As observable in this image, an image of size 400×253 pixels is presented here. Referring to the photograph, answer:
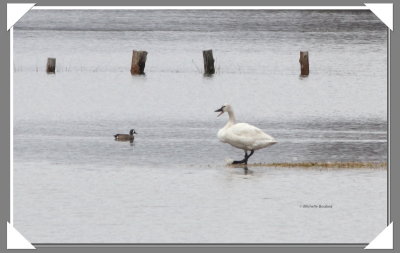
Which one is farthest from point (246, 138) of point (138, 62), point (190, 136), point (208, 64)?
point (138, 62)

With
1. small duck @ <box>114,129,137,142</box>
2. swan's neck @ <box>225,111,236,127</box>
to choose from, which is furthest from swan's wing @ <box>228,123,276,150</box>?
small duck @ <box>114,129,137,142</box>

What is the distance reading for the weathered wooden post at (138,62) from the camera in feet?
100

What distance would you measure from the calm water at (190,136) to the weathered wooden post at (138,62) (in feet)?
0.68

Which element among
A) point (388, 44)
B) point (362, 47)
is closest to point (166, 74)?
point (362, 47)

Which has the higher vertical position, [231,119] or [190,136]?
[231,119]

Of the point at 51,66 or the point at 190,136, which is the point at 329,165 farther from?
the point at 51,66

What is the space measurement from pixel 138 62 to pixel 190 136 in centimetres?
778

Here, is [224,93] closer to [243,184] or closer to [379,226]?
[243,184]

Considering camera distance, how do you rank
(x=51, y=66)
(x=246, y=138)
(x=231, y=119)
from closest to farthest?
(x=246, y=138), (x=231, y=119), (x=51, y=66)

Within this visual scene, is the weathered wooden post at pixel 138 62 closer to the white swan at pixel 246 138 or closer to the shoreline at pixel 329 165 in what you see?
the white swan at pixel 246 138

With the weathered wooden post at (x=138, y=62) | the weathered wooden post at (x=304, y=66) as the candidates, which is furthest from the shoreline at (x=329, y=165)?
the weathered wooden post at (x=138, y=62)

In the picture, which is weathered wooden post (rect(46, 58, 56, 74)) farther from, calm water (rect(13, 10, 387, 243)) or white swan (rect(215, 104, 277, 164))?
white swan (rect(215, 104, 277, 164))

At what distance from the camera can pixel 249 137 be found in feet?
70.9

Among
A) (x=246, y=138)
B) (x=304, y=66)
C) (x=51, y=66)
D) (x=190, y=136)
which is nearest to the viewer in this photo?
(x=246, y=138)
